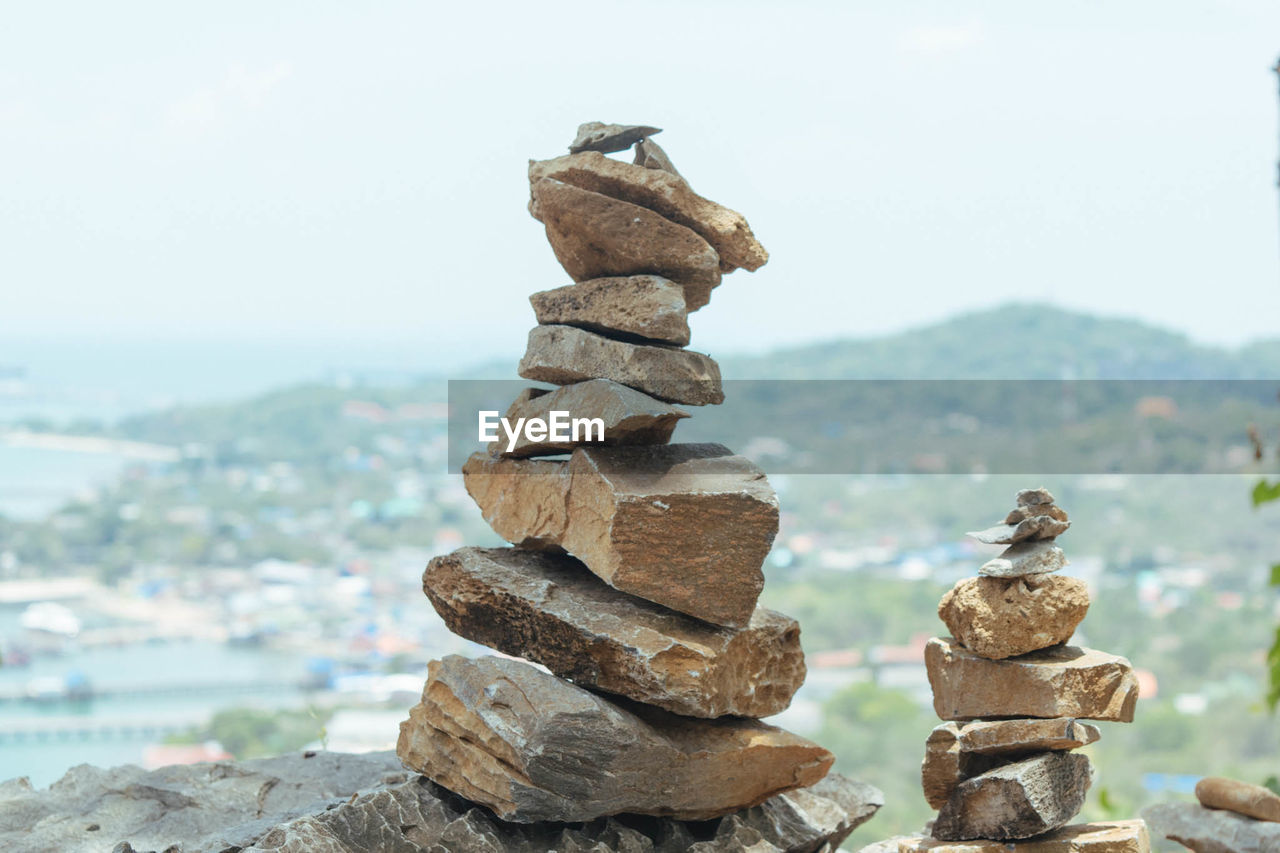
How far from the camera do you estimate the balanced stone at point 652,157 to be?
5.36 m

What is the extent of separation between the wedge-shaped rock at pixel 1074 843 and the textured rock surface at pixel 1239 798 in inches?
52.4

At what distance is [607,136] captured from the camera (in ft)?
17.5

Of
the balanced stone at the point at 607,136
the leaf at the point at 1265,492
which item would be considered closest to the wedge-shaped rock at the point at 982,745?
the leaf at the point at 1265,492

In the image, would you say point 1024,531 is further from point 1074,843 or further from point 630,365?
point 630,365

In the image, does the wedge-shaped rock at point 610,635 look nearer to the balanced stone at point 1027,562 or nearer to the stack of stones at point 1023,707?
the stack of stones at point 1023,707

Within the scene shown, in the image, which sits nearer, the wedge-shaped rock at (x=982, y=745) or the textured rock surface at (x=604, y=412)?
the wedge-shaped rock at (x=982, y=745)

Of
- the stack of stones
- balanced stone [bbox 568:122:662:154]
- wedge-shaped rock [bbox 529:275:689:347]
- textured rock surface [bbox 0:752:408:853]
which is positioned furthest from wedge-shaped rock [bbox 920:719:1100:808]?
balanced stone [bbox 568:122:662:154]

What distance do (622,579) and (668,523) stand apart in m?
0.29

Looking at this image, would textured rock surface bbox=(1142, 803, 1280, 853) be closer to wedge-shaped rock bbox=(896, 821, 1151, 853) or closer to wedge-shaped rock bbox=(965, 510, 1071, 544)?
wedge-shaped rock bbox=(896, 821, 1151, 853)

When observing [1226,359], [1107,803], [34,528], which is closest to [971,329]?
[1226,359]

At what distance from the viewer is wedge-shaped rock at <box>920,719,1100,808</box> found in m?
4.67

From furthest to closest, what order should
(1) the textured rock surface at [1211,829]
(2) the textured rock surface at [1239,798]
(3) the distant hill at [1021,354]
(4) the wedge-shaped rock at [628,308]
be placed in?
(3) the distant hill at [1021,354] < (2) the textured rock surface at [1239,798] < (1) the textured rock surface at [1211,829] < (4) the wedge-shaped rock at [628,308]

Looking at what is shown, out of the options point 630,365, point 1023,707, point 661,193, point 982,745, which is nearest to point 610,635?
point 630,365

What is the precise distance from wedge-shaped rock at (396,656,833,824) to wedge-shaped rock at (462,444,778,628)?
0.54m
